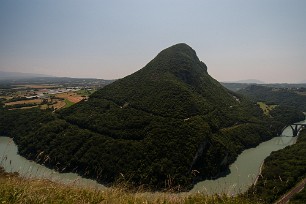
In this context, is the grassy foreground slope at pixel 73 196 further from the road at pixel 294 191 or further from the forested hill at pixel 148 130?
the road at pixel 294 191

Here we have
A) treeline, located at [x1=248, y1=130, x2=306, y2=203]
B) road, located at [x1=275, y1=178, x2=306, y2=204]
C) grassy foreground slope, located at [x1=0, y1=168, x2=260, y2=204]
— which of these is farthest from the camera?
treeline, located at [x1=248, y1=130, x2=306, y2=203]

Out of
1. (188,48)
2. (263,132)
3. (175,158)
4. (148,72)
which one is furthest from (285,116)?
(175,158)

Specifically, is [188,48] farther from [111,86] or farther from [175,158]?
[175,158]

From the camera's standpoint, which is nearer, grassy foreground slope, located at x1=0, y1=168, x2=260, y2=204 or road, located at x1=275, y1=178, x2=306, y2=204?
grassy foreground slope, located at x1=0, y1=168, x2=260, y2=204

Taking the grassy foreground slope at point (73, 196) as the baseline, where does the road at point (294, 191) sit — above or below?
below

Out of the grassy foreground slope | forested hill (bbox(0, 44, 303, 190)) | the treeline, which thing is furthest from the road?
the grassy foreground slope

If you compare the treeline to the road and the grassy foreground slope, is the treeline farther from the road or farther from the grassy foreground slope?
the grassy foreground slope

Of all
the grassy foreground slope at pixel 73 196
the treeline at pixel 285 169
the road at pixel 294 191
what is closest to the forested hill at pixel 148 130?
the treeline at pixel 285 169

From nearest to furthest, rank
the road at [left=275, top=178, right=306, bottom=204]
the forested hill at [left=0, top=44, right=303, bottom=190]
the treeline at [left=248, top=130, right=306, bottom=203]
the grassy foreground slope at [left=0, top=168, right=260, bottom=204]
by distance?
1. the grassy foreground slope at [left=0, top=168, right=260, bottom=204]
2. the road at [left=275, top=178, right=306, bottom=204]
3. the treeline at [left=248, top=130, right=306, bottom=203]
4. the forested hill at [left=0, top=44, right=303, bottom=190]
